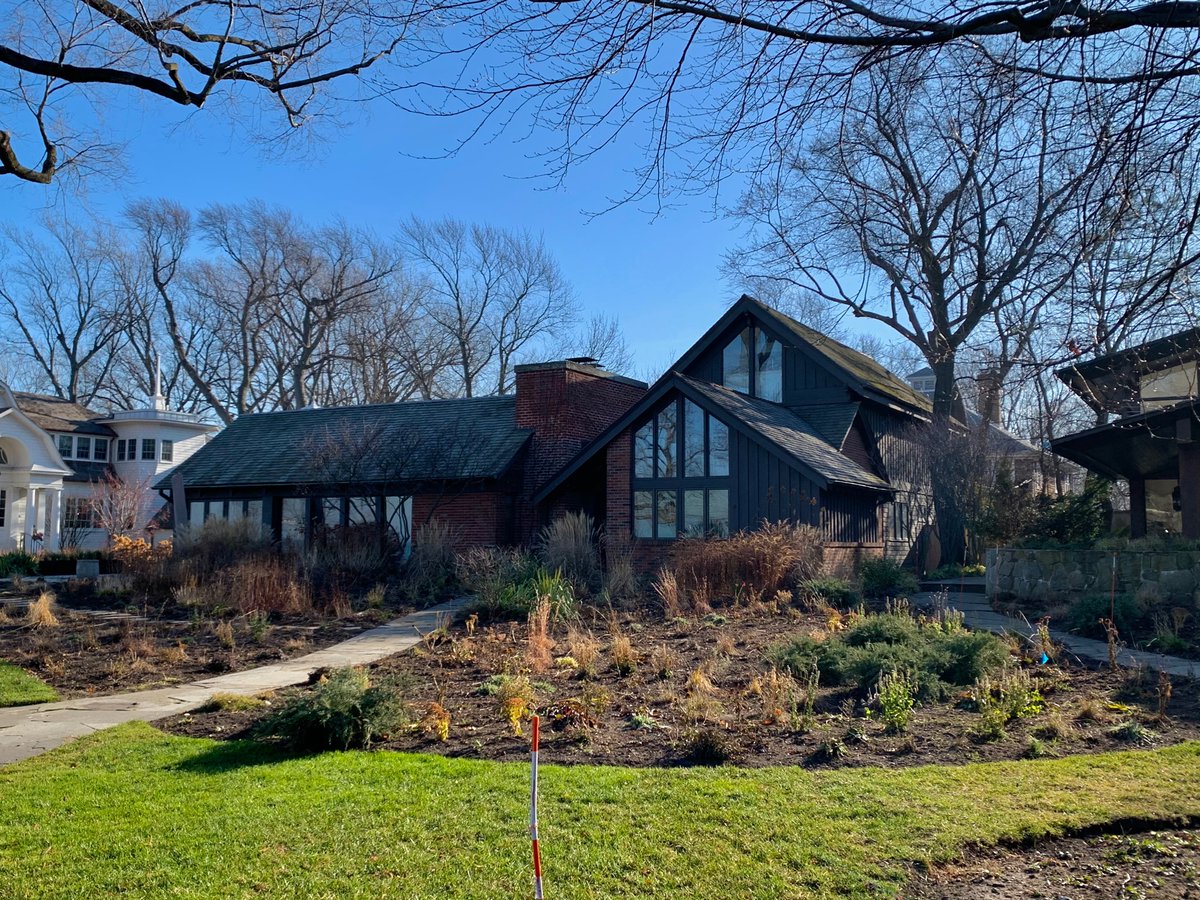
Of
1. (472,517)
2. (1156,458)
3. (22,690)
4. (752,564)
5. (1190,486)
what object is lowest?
(22,690)

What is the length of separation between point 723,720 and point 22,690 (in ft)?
24.3

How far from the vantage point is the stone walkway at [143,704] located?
836 cm

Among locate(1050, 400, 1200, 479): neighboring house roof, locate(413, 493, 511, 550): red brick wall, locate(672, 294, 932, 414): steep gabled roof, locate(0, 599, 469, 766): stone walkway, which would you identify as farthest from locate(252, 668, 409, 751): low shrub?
locate(672, 294, 932, 414): steep gabled roof

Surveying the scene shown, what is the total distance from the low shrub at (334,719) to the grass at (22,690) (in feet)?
12.4

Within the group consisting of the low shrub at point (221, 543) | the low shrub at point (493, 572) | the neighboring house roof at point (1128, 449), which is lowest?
the low shrub at point (493, 572)

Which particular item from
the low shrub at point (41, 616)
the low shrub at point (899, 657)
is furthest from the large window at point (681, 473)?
the low shrub at point (41, 616)

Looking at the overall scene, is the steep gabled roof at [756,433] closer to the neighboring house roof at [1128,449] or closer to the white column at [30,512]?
the neighboring house roof at [1128,449]

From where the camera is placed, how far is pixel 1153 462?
61.7 feet

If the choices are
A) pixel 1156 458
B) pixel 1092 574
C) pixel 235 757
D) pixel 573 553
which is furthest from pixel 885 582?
pixel 235 757

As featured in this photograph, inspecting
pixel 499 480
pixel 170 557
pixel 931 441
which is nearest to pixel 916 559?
pixel 931 441

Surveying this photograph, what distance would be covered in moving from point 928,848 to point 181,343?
47.0 meters

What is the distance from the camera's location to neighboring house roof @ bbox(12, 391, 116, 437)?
4316 centimetres

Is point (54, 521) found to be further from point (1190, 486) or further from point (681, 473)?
point (1190, 486)

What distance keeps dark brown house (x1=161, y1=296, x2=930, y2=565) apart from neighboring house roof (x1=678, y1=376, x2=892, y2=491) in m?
0.06
